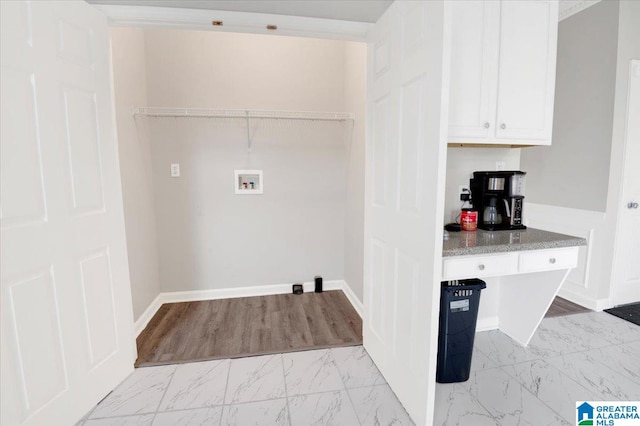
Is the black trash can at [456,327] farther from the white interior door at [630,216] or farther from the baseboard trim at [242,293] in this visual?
the white interior door at [630,216]

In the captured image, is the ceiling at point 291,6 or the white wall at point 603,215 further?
the white wall at point 603,215

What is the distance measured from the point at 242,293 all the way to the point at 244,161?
1.38 m

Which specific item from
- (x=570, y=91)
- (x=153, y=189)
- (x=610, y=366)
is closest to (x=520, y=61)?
(x=570, y=91)

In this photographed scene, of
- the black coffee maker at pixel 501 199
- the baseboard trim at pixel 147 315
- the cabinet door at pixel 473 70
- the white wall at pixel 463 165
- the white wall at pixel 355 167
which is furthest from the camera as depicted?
the white wall at pixel 355 167

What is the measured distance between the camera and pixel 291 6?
184 cm

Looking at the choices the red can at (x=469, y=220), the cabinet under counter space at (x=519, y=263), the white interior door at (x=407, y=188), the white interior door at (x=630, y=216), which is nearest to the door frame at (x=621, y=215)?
the white interior door at (x=630, y=216)

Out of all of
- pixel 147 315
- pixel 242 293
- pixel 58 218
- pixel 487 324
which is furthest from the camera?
pixel 242 293

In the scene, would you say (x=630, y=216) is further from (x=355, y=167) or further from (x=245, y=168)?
(x=245, y=168)

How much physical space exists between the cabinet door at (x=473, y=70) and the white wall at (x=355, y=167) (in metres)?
1.02

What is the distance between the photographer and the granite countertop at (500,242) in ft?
5.42

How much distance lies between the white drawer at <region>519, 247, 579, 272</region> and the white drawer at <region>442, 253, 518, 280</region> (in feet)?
0.24

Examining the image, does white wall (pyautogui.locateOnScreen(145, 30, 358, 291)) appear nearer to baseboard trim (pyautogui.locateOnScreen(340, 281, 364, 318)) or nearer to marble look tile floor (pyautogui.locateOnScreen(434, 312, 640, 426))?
baseboard trim (pyautogui.locateOnScreen(340, 281, 364, 318))

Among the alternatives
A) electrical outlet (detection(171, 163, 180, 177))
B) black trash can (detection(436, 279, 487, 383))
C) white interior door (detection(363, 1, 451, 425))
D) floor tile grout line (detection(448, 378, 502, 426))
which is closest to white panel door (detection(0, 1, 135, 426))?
electrical outlet (detection(171, 163, 180, 177))

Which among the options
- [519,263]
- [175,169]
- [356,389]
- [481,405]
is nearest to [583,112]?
[519,263]
